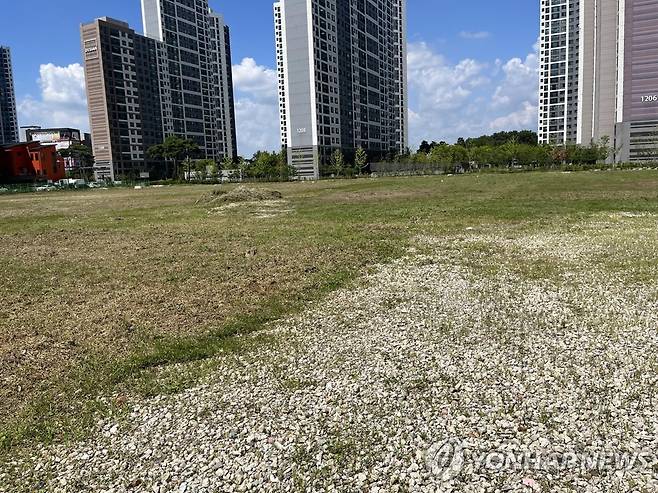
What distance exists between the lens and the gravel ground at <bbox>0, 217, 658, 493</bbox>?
5.71 meters

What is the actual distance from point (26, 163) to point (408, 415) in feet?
626

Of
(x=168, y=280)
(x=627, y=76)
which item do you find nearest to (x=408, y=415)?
(x=168, y=280)

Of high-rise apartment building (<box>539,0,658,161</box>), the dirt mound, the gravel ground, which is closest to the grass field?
the gravel ground

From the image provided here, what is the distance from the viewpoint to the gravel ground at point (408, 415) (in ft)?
18.7

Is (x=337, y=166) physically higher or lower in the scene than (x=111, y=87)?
lower

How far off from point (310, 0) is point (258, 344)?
171 meters

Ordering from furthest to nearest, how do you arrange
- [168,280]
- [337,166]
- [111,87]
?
[111,87] < [337,166] < [168,280]

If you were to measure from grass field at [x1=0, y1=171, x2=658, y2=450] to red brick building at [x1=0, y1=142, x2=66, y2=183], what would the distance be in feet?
486

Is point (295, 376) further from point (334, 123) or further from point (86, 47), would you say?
point (86, 47)

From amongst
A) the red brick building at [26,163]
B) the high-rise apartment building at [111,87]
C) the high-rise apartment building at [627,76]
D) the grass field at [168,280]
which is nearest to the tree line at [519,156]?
the high-rise apartment building at [627,76]

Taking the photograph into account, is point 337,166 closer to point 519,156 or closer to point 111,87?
point 519,156

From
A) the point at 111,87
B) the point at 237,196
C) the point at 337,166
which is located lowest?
the point at 237,196

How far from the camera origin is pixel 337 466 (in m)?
5.89

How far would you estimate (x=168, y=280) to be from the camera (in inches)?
630
